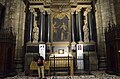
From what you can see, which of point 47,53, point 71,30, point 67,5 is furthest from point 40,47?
point 67,5

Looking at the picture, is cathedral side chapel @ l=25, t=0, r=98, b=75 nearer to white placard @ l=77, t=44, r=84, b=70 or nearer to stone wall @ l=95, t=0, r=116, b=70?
white placard @ l=77, t=44, r=84, b=70

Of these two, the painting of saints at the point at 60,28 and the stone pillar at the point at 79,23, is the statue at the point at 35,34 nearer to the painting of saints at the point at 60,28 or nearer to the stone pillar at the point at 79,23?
the painting of saints at the point at 60,28

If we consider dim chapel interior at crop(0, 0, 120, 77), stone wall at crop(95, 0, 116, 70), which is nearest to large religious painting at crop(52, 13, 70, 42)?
dim chapel interior at crop(0, 0, 120, 77)

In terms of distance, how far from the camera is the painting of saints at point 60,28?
1464cm

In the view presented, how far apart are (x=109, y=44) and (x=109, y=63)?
4.86ft

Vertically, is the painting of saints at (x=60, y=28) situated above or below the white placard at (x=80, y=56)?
above

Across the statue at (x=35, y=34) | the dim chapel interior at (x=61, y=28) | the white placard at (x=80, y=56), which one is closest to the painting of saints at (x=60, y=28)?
the dim chapel interior at (x=61, y=28)

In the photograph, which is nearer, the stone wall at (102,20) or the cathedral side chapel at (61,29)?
the cathedral side chapel at (61,29)

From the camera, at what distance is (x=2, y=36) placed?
9.84 metres

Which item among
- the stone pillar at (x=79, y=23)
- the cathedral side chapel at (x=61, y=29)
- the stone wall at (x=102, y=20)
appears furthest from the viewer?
the stone pillar at (x=79, y=23)

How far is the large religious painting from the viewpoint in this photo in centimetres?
1464

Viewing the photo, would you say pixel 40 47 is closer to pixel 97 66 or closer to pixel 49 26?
pixel 49 26

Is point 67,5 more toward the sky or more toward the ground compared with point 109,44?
more toward the sky

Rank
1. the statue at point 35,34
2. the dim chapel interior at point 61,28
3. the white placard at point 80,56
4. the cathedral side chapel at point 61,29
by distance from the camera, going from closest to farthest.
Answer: the white placard at point 80,56 → the dim chapel interior at point 61,28 → the cathedral side chapel at point 61,29 → the statue at point 35,34
